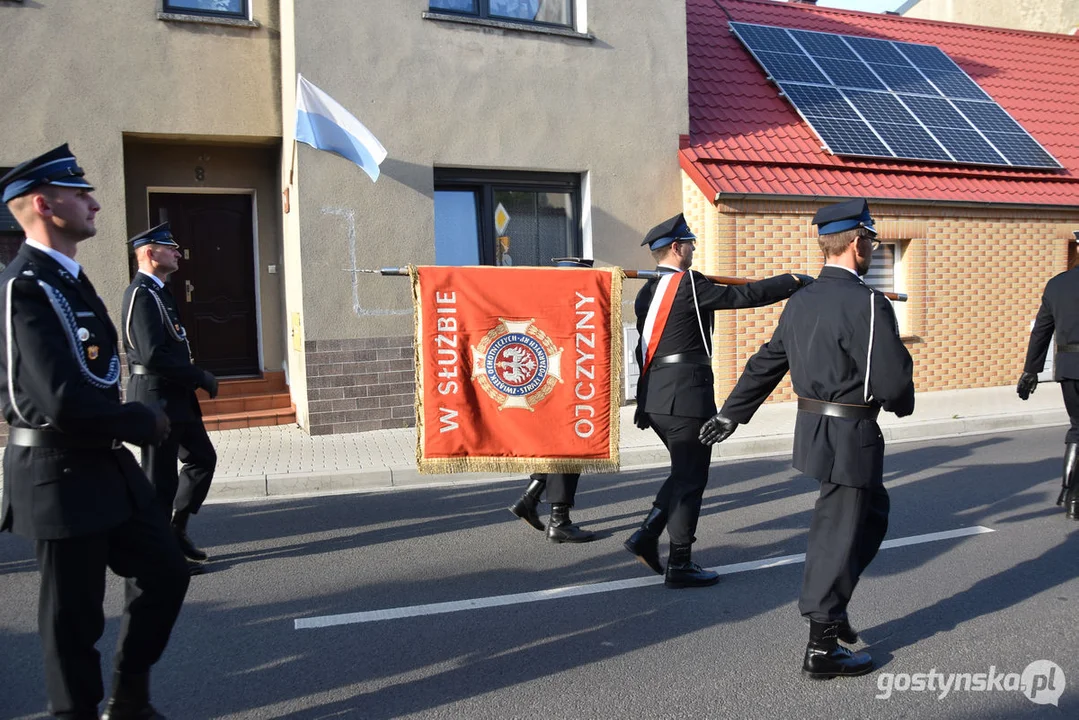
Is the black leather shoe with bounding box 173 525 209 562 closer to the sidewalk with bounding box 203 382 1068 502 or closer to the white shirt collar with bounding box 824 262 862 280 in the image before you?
the sidewalk with bounding box 203 382 1068 502

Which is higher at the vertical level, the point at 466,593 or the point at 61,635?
the point at 61,635

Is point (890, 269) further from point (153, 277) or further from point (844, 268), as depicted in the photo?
point (153, 277)

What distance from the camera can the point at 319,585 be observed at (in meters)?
4.87

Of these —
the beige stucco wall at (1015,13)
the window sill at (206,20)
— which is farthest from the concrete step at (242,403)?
the beige stucco wall at (1015,13)

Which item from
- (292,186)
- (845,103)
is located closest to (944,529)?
(292,186)

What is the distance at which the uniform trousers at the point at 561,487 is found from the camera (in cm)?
560

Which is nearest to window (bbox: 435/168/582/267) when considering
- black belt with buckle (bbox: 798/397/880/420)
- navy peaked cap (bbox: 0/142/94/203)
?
black belt with buckle (bbox: 798/397/880/420)

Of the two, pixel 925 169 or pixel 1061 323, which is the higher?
pixel 925 169

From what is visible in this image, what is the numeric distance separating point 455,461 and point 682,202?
683 centimetres

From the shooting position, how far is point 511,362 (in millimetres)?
5398

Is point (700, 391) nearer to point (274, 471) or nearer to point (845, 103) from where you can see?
point (274, 471)

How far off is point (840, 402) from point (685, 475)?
50.7 inches

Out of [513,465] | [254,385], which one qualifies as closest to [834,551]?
[513,465]

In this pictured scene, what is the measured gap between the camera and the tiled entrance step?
32.9 feet
